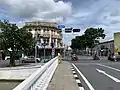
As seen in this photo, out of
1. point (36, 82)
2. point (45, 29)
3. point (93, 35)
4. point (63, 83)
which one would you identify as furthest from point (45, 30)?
point (36, 82)

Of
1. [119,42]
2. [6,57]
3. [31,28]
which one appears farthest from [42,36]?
[119,42]

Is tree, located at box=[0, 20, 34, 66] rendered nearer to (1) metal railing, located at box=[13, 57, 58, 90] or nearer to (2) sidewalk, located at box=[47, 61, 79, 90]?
(2) sidewalk, located at box=[47, 61, 79, 90]

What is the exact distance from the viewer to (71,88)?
12250mm

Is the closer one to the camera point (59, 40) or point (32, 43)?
point (32, 43)

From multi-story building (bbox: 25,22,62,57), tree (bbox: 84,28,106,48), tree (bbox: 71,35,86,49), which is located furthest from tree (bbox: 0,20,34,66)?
tree (bbox: 71,35,86,49)

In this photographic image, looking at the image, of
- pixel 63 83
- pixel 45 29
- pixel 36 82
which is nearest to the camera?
pixel 36 82

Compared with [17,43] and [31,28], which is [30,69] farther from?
[31,28]

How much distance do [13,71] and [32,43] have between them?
9891mm

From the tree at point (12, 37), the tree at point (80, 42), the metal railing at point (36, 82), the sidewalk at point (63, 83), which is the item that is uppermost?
the tree at point (80, 42)

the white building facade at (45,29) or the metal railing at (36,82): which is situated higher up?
the white building facade at (45,29)

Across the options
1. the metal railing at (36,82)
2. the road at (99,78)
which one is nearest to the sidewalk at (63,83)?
the road at (99,78)

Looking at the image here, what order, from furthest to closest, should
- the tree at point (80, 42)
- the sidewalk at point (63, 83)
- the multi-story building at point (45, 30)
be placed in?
the tree at point (80, 42)
the multi-story building at point (45, 30)
the sidewalk at point (63, 83)

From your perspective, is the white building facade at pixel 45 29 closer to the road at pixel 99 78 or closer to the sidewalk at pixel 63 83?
the road at pixel 99 78

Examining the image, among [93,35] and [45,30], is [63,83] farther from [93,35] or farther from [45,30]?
[93,35]
